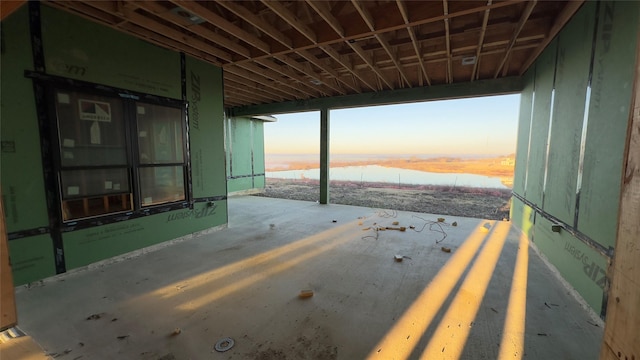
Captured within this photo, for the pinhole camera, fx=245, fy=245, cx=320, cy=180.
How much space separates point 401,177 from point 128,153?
43.3 feet

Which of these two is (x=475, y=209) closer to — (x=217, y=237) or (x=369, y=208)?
(x=369, y=208)

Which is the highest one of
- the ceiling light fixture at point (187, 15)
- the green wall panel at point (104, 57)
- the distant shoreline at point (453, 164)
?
the ceiling light fixture at point (187, 15)

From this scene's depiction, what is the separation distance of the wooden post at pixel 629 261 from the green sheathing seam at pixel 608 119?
1.79m

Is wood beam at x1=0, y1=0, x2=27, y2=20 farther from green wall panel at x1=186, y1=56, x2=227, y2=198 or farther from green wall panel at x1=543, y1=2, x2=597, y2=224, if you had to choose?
green wall panel at x1=543, y1=2, x2=597, y2=224

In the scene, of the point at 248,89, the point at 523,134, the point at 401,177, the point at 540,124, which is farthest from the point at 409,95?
the point at 401,177

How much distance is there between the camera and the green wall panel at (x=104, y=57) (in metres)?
2.77

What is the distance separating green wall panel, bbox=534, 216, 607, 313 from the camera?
7.27 feet

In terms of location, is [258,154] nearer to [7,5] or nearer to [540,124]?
[540,124]

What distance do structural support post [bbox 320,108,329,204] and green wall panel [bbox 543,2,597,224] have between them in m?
4.84

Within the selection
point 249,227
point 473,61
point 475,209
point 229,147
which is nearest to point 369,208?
point 475,209

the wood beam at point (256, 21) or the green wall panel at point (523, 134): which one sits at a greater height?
the wood beam at point (256, 21)

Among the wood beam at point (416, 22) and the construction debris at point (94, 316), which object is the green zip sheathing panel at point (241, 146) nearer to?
the wood beam at point (416, 22)

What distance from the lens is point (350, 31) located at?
3400mm

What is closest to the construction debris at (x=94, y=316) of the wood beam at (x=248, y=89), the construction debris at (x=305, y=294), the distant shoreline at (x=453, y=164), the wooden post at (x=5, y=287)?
the wooden post at (x=5, y=287)
